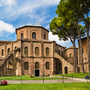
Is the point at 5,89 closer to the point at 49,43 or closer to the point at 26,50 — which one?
the point at 26,50

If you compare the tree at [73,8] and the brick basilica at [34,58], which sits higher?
the tree at [73,8]

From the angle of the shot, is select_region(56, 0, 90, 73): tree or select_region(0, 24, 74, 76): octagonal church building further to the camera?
select_region(0, 24, 74, 76): octagonal church building

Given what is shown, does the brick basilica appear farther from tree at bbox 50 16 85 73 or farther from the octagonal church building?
tree at bbox 50 16 85 73

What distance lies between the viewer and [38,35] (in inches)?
1512

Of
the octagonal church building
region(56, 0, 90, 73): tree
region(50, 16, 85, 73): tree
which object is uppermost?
region(56, 0, 90, 73): tree

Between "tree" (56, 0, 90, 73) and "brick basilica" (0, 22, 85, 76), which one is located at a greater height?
"tree" (56, 0, 90, 73)

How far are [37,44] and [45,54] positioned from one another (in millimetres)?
3783

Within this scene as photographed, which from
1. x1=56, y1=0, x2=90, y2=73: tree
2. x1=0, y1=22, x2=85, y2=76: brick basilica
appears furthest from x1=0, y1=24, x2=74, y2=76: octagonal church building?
x1=56, y1=0, x2=90, y2=73: tree

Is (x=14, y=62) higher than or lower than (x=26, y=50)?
lower

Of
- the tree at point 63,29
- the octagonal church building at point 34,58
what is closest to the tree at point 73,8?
the tree at point 63,29

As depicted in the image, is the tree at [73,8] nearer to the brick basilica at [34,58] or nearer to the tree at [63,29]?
the tree at [63,29]

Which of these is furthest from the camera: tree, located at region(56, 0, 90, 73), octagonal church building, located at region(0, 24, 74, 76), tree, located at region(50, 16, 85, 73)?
octagonal church building, located at region(0, 24, 74, 76)

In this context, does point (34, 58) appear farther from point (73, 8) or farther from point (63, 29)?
point (73, 8)

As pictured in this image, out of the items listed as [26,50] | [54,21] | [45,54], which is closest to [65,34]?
[54,21]
